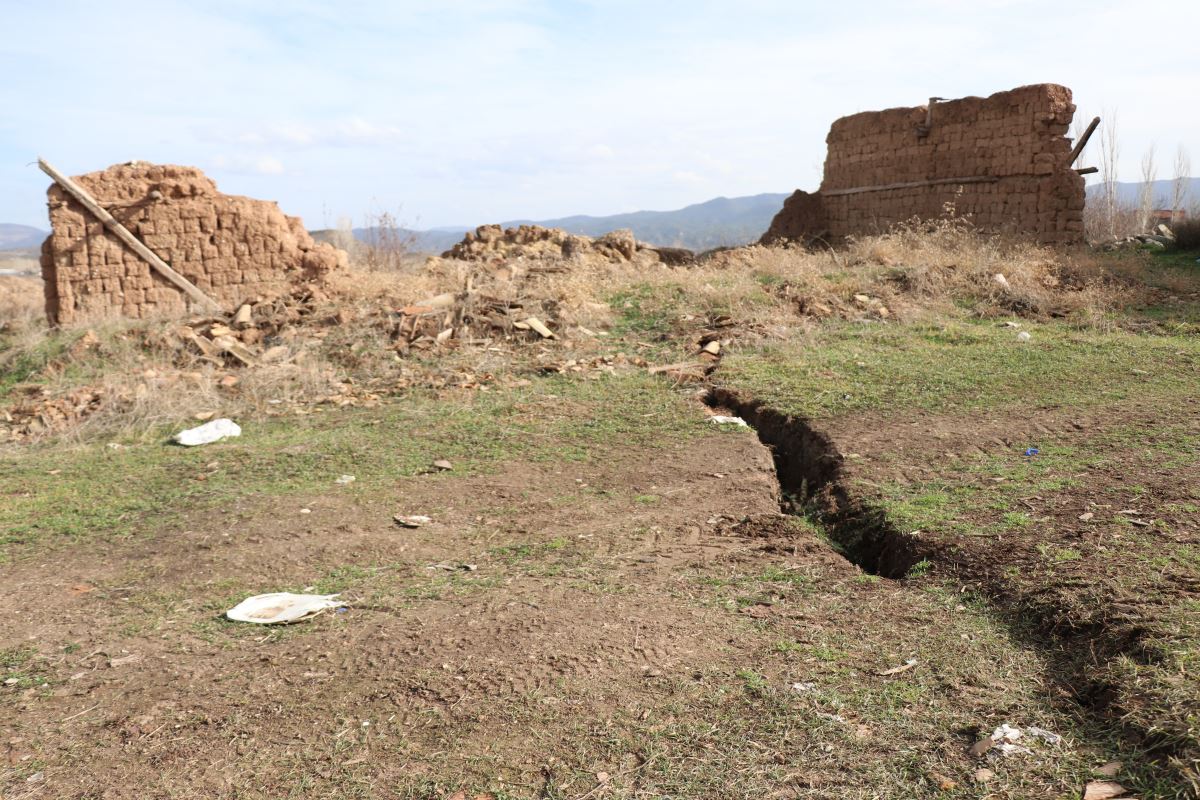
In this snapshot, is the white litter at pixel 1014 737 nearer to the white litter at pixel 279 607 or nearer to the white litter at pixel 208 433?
the white litter at pixel 279 607

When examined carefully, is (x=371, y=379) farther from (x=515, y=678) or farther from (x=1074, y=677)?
(x=1074, y=677)

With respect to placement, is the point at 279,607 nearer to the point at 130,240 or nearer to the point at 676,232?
the point at 130,240

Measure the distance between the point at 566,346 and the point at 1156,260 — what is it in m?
9.89

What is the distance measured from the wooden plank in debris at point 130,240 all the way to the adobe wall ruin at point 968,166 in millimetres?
9790

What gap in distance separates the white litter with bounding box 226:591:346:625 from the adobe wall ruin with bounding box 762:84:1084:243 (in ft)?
38.8

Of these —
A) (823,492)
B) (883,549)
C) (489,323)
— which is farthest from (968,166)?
(883,549)

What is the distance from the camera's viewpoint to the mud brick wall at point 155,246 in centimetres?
1008

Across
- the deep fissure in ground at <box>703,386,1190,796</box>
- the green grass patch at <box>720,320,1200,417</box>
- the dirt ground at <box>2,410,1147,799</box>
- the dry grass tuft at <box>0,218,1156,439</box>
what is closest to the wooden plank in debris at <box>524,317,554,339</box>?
the dry grass tuft at <box>0,218,1156,439</box>

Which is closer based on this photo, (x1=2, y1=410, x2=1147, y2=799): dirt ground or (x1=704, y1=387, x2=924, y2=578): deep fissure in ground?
(x1=2, y1=410, x2=1147, y2=799): dirt ground

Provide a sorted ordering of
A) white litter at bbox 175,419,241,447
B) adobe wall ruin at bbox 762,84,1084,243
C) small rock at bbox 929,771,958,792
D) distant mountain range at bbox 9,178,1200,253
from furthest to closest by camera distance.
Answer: distant mountain range at bbox 9,178,1200,253
adobe wall ruin at bbox 762,84,1084,243
white litter at bbox 175,419,241,447
small rock at bbox 929,771,958,792

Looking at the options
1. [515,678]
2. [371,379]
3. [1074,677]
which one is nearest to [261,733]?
[515,678]

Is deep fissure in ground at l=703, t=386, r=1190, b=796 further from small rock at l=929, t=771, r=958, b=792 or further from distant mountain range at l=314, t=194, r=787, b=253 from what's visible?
distant mountain range at l=314, t=194, r=787, b=253

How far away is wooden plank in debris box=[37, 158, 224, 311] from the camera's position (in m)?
9.91

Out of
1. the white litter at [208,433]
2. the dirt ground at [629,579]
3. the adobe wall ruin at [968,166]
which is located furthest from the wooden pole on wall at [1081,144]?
the white litter at [208,433]
